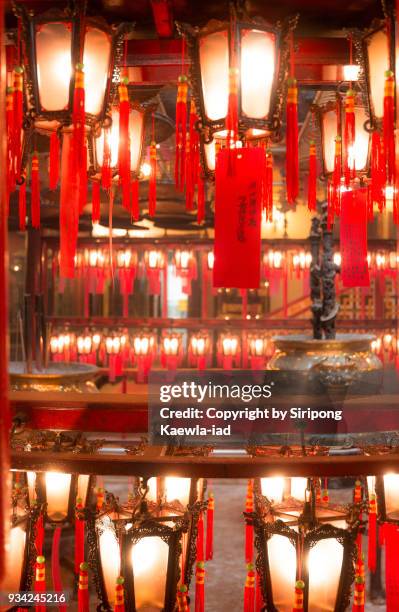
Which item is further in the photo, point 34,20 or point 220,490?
point 220,490

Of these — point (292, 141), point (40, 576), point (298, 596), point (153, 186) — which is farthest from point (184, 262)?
point (298, 596)

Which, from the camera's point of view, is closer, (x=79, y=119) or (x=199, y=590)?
(x=199, y=590)

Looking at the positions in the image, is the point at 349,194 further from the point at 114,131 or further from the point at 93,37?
the point at 93,37

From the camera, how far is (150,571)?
2215 millimetres

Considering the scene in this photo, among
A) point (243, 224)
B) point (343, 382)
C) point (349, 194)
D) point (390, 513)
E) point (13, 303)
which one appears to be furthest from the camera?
point (13, 303)

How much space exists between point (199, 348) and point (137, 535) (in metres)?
7.84

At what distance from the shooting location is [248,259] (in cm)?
286

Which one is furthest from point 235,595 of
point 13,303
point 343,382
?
point 13,303

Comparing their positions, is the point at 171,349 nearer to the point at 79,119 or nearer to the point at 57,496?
the point at 57,496

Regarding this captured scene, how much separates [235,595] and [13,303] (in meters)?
11.2

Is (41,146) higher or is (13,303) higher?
(41,146)

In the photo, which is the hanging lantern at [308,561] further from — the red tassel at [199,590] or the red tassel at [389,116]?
the red tassel at [389,116]

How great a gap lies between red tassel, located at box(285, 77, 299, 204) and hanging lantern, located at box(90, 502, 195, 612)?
1763 mm

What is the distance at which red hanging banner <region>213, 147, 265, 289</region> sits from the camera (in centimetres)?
285
